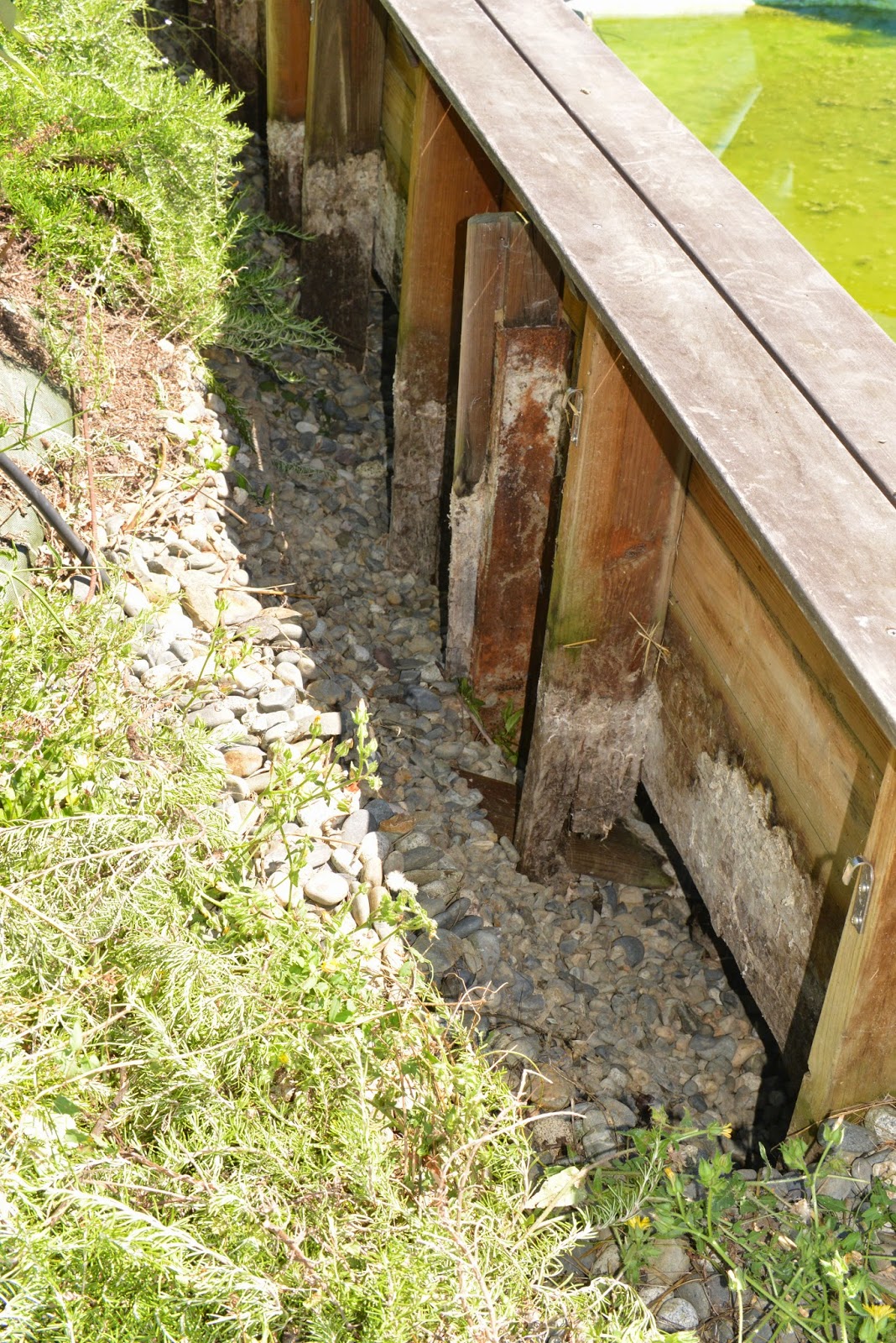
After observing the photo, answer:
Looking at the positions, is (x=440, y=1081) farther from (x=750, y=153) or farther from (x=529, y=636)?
(x=750, y=153)

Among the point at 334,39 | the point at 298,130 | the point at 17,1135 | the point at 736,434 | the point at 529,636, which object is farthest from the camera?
the point at 298,130

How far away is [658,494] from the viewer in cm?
292

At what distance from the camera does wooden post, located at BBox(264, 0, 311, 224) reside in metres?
4.83

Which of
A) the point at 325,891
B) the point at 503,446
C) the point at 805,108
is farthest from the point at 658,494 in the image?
the point at 805,108

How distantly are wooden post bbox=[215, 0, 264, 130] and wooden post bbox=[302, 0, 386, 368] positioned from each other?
1373mm

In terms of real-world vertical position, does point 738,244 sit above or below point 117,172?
above

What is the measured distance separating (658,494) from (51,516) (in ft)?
4.48

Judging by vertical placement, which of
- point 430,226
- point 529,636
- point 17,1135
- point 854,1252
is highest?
point 430,226

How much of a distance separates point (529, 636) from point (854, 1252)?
206 centimetres

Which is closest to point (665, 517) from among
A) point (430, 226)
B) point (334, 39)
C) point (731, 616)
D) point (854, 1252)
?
point (731, 616)

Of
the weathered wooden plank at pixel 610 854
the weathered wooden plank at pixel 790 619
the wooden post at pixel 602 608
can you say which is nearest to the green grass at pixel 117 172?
the wooden post at pixel 602 608

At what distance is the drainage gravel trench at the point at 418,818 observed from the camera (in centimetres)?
288

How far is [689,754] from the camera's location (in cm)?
303

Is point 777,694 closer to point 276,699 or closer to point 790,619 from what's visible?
point 790,619
